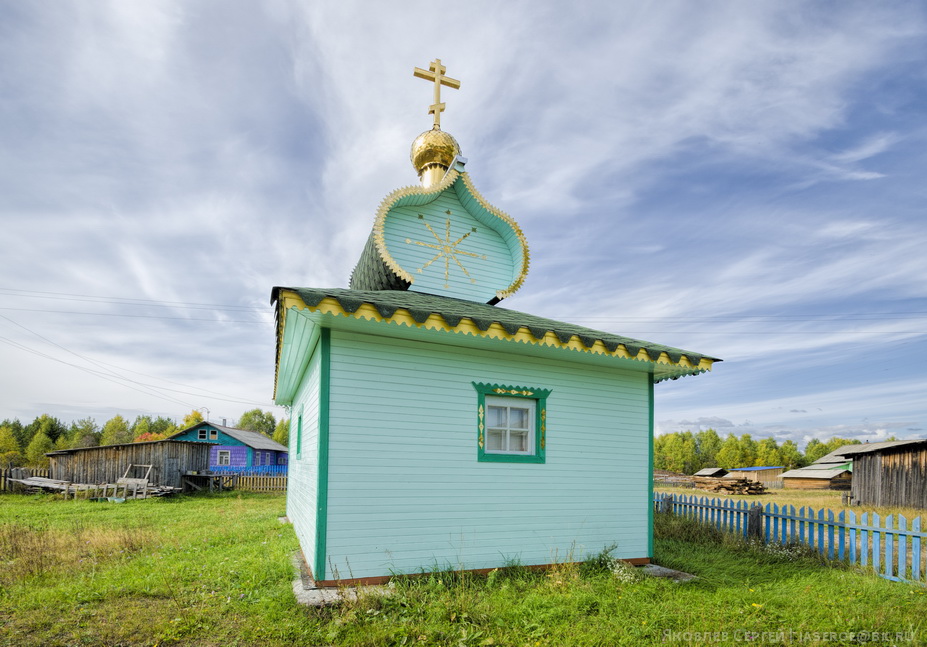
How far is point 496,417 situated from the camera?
7770mm

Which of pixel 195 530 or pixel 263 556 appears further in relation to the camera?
pixel 195 530

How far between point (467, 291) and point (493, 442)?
321cm

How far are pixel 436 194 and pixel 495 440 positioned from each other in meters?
4.46

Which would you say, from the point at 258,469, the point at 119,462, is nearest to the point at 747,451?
the point at 258,469

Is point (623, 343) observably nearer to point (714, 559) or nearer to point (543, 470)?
point (543, 470)

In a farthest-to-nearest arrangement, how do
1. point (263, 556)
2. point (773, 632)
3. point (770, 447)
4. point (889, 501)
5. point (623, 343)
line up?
point (770, 447) < point (889, 501) < point (263, 556) < point (623, 343) < point (773, 632)

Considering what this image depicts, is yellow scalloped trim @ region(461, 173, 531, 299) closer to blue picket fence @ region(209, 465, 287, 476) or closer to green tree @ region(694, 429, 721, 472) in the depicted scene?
blue picket fence @ region(209, 465, 287, 476)

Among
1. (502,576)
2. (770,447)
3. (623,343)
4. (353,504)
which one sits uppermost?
(623,343)

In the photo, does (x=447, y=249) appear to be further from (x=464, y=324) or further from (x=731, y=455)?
(x=731, y=455)

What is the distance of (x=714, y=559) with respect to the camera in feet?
28.6

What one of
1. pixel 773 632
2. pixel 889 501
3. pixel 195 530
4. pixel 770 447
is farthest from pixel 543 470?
pixel 770 447

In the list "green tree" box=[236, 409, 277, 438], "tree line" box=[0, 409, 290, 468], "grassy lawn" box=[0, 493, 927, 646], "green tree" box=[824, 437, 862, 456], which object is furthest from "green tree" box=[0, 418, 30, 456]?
"green tree" box=[824, 437, 862, 456]

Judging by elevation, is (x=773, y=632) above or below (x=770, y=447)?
above

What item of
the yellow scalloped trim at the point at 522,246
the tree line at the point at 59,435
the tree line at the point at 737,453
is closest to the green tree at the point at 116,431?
the tree line at the point at 59,435
